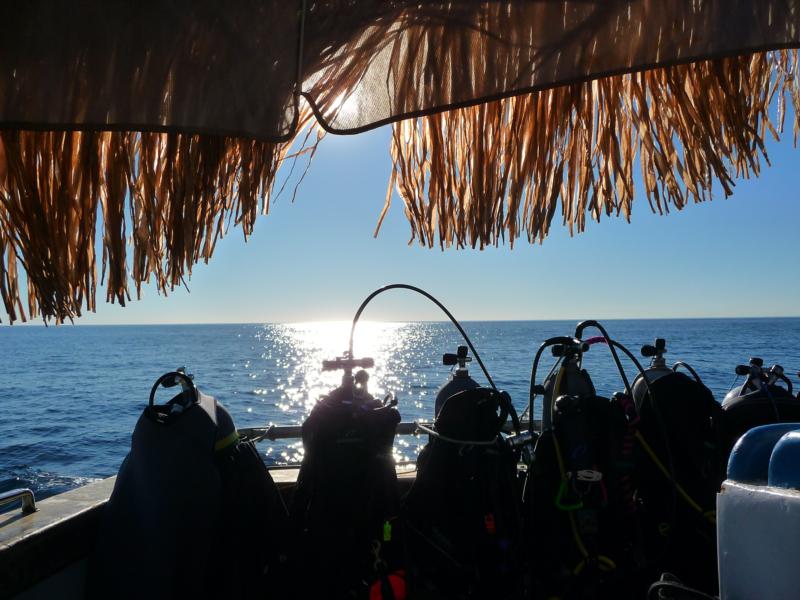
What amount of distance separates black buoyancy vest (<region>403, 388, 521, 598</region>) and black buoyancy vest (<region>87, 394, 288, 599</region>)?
1.64 feet

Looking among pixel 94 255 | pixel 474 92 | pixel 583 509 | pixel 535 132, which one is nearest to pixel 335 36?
pixel 474 92

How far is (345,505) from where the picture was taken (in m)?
1.94

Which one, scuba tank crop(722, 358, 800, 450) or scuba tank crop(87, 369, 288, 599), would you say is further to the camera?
scuba tank crop(722, 358, 800, 450)

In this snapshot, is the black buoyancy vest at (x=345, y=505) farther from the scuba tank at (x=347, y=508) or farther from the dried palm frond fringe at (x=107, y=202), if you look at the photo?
the dried palm frond fringe at (x=107, y=202)

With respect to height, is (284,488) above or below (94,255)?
below

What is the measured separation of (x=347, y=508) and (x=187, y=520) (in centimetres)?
52

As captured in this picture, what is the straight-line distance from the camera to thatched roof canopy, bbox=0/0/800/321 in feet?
3.47

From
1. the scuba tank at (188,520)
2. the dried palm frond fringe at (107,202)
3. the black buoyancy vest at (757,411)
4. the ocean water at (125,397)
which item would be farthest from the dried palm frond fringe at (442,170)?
the black buoyancy vest at (757,411)

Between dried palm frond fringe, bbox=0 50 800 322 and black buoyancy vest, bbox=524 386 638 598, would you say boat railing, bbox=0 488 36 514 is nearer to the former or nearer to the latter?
dried palm frond fringe, bbox=0 50 800 322

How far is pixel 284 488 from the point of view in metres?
2.62

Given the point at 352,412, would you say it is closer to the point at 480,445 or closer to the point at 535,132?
the point at 480,445

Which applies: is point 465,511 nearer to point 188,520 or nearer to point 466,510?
point 466,510

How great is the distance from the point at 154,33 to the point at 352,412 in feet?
4.47

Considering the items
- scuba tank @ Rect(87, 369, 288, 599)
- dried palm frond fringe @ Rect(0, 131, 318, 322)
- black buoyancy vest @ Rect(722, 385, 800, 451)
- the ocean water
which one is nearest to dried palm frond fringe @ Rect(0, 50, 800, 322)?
dried palm frond fringe @ Rect(0, 131, 318, 322)
